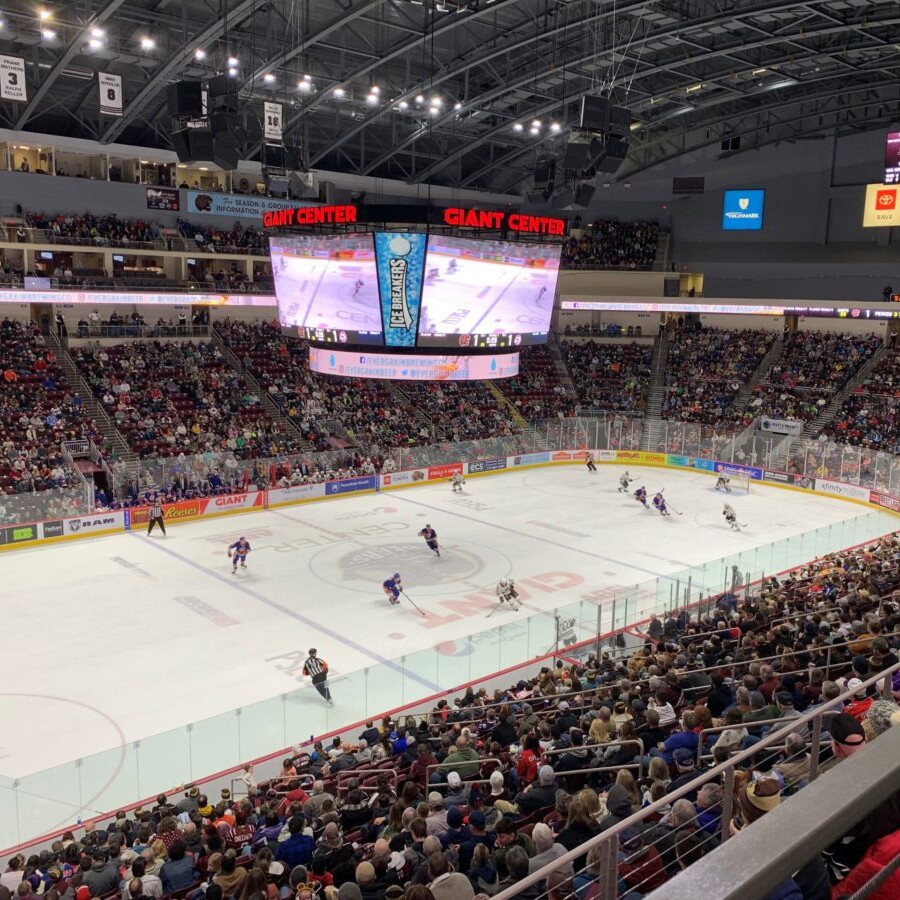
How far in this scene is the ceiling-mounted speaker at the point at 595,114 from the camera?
936 inches

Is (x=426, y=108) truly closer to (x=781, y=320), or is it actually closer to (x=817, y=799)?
(x=781, y=320)

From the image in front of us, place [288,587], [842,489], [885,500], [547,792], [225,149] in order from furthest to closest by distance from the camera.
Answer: [842,489]
[885,500]
[288,587]
[225,149]
[547,792]

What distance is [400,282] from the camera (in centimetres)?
2297

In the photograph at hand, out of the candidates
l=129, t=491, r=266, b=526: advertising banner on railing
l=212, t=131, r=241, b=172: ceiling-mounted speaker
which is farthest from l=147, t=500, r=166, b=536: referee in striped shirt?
l=212, t=131, r=241, b=172: ceiling-mounted speaker

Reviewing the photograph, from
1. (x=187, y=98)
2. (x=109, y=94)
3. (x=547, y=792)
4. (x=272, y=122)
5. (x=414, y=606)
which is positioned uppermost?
(x=109, y=94)

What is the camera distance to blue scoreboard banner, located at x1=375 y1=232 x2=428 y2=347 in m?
22.7

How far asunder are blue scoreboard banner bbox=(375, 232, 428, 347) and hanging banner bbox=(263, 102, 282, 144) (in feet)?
28.2

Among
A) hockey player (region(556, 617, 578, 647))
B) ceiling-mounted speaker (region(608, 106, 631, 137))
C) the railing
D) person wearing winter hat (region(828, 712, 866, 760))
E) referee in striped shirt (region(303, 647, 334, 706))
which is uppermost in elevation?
ceiling-mounted speaker (region(608, 106, 631, 137))

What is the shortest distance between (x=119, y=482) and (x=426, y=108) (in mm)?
22389

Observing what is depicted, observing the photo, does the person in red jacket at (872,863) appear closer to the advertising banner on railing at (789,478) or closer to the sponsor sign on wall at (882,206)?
the advertising banner on railing at (789,478)

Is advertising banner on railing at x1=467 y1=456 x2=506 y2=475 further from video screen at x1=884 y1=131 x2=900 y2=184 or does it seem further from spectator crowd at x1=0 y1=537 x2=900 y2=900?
spectator crowd at x1=0 y1=537 x2=900 y2=900

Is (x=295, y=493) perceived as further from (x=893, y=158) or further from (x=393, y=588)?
(x=893, y=158)

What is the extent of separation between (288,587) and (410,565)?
391 centimetres

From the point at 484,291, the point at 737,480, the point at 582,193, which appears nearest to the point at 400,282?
the point at 484,291
